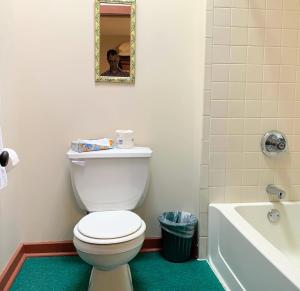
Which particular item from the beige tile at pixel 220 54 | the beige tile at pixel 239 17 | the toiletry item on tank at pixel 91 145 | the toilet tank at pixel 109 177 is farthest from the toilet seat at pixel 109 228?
the beige tile at pixel 239 17

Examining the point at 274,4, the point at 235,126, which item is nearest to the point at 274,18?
the point at 274,4

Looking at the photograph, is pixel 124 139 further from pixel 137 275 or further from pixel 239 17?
pixel 239 17

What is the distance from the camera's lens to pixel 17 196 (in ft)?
6.59

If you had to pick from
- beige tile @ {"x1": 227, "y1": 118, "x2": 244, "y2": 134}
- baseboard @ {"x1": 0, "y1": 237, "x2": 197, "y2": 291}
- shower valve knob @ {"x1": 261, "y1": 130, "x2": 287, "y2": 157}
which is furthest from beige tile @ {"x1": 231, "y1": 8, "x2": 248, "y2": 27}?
baseboard @ {"x1": 0, "y1": 237, "x2": 197, "y2": 291}

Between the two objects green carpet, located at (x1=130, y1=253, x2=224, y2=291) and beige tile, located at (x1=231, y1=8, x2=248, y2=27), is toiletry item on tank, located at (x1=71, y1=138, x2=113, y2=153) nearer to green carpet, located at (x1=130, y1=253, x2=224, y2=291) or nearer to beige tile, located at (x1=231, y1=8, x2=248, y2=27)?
green carpet, located at (x1=130, y1=253, x2=224, y2=291)

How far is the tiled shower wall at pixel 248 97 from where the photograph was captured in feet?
6.27

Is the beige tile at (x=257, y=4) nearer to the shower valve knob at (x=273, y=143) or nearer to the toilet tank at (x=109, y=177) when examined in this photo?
the shower valve knob at (x=273, y=143)

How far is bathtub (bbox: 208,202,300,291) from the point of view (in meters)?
1.28

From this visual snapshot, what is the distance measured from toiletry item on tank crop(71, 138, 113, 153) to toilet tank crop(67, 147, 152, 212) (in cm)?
3

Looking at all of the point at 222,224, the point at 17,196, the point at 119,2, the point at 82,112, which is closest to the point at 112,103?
the point at 82,112

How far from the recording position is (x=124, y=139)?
1.96 m

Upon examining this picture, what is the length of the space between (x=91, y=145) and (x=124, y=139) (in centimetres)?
22

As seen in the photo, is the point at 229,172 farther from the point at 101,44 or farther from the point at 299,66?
the point at 101,44

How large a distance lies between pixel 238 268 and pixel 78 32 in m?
1.62
